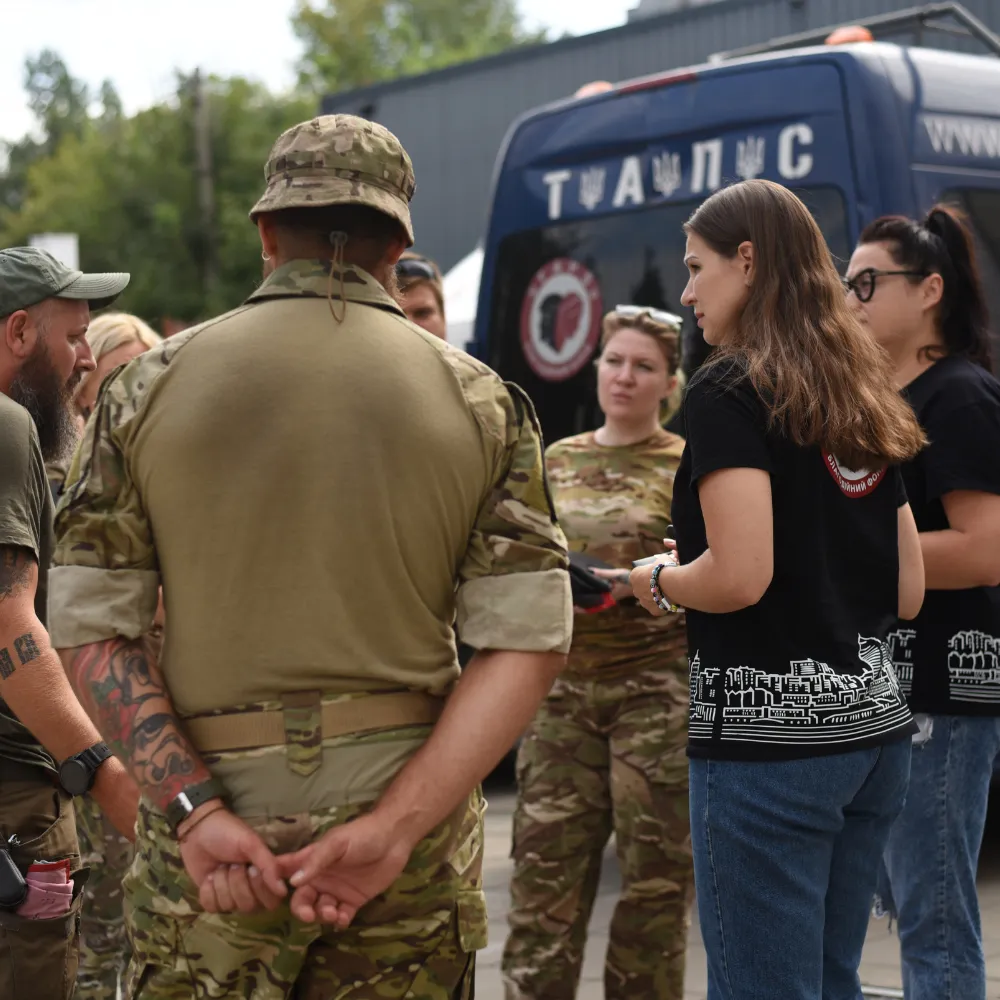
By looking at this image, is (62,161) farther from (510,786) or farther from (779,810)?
(779,810)

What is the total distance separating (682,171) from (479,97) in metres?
14.7

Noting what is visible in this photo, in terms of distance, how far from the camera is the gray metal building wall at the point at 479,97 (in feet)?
55.7

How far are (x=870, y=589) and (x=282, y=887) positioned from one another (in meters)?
1.19

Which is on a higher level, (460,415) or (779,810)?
(460,415)

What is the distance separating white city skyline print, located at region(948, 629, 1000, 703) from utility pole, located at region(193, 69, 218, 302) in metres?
35.1

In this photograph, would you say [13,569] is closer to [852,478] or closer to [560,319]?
[852,478]

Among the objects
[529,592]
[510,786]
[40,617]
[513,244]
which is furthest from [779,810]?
[510,786]

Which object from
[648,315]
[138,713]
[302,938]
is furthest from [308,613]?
[648,315]

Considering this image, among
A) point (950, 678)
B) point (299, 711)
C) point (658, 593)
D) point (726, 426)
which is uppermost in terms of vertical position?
point (726, 426)

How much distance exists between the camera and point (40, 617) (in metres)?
3.26

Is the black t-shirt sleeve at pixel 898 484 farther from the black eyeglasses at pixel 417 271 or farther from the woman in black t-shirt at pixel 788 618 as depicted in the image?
the black eyeglasses at pixel 417 271

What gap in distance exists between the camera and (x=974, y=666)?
354 centimetres

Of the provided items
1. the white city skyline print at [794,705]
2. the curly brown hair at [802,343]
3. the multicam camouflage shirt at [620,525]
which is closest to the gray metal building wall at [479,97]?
the multicam camouflage shirt at [620,525]

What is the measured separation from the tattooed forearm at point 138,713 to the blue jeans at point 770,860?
0.93m
